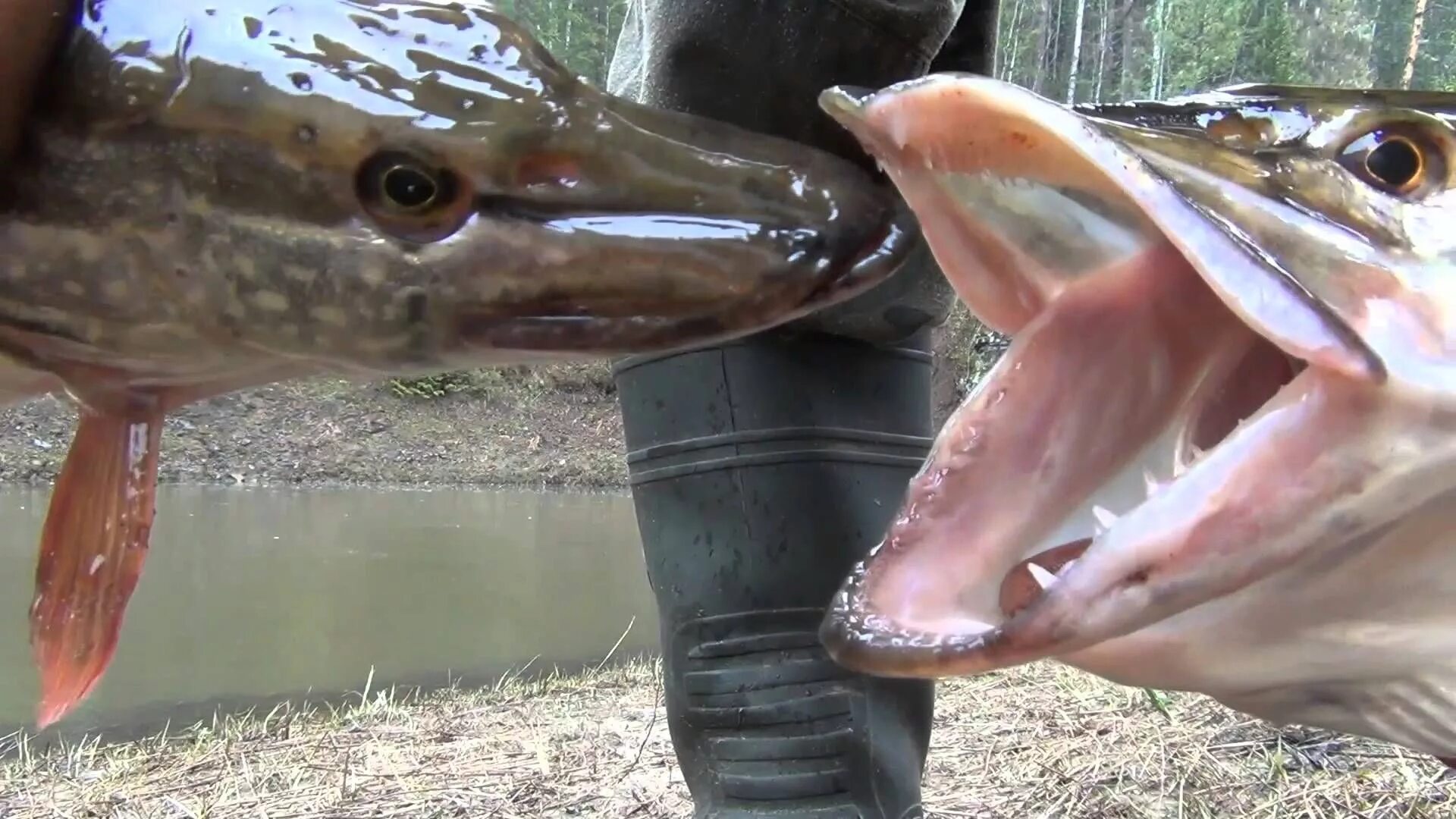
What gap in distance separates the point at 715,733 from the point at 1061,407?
0.81 m

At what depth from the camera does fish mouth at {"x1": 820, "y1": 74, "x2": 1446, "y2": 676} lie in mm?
604

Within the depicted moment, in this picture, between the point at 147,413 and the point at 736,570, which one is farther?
the point at 736,570

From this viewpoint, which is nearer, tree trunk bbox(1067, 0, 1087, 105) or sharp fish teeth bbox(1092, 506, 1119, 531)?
sharp fish teeth bbox(1092, 506, 1119, 531)

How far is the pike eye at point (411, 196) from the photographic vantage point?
0.83 metres

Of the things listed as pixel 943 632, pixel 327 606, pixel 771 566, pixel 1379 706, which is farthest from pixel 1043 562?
pixel 327 606

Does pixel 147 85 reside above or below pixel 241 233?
above

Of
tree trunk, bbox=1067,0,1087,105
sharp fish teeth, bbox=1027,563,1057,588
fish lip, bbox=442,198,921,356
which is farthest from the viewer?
tree trunk, bbox=1067,0,1087,105

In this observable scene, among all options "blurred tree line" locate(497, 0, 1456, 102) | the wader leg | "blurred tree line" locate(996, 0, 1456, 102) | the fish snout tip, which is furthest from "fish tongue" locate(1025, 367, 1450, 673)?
"blurred tree line" locate(996, 0, 1456, 102)

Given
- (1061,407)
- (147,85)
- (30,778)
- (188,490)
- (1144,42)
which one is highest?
(1144,42)

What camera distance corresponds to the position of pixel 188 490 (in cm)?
757

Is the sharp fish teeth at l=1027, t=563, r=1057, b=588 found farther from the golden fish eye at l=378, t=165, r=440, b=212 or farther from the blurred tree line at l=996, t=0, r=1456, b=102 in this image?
the blurred tree line at l=996, t=0, r=1456, b=102

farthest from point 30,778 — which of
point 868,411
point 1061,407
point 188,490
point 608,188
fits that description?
point 188,490

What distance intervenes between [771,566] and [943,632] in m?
0.77

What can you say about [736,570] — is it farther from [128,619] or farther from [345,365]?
[128,619]
